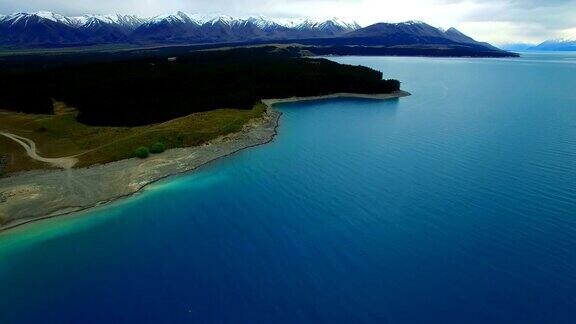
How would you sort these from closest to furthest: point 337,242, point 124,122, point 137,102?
point 337,242
point 124,122
point 137,102

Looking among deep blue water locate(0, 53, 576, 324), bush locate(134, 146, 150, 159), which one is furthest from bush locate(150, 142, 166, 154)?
deep blue water locate(0, 53, 576, 324)

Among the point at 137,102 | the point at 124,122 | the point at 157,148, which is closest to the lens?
the point at 157,148

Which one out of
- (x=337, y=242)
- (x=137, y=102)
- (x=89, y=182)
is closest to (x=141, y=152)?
(x=89, y=182)

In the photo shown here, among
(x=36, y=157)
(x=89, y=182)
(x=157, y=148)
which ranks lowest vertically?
(x=36, y=157)

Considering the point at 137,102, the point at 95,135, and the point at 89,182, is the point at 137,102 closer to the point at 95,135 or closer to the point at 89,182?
the point at 95,135

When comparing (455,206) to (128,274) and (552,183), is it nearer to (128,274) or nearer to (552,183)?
(552,183)

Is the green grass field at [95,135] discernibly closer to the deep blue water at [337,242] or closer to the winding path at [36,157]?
the winding path at [36,157]
